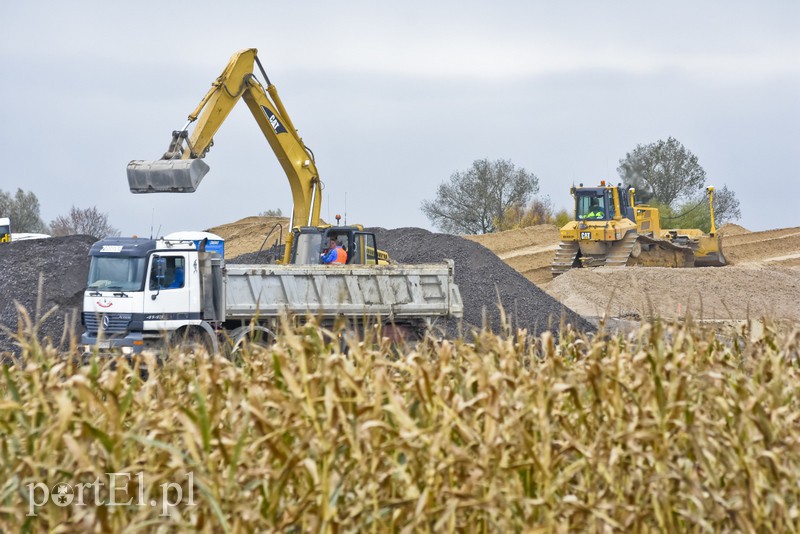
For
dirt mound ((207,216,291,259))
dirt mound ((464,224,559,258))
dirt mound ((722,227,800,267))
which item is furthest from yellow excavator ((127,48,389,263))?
dirt mound ((722,227,800,267))

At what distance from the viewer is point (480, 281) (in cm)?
2655

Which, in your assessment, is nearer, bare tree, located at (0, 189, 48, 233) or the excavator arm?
the excavator arm

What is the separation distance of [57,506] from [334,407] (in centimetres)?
118

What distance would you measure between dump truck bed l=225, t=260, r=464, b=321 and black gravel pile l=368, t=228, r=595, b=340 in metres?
2.18

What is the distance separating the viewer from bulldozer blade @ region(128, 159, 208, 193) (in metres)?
17.8

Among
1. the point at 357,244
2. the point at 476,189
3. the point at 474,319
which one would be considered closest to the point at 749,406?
the point at 357,244

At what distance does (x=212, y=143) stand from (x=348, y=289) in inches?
237

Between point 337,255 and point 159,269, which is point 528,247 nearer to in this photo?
point 337,255

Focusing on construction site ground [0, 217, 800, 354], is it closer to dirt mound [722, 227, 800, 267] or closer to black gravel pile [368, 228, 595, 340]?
black gravel pile [368, 228, 595, 340]

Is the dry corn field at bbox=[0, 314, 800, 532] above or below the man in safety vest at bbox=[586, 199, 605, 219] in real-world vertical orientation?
below

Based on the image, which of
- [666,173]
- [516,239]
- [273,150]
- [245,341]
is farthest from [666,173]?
[245,341]

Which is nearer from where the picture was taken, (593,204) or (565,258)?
(593,204)

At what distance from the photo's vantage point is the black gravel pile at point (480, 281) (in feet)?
75.2

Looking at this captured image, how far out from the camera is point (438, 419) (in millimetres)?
4355
